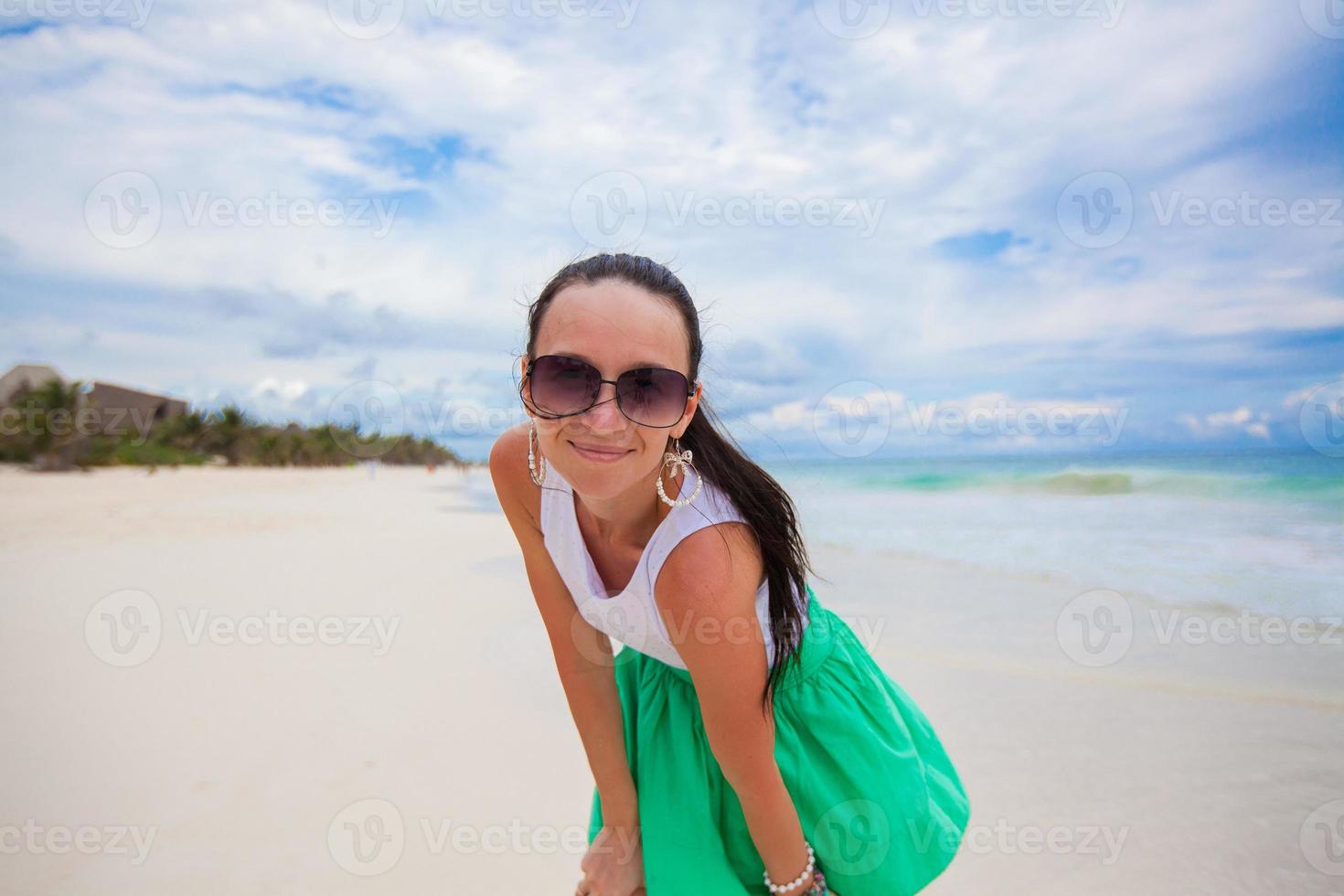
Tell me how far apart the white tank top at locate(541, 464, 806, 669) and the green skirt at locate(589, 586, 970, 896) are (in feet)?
0.76

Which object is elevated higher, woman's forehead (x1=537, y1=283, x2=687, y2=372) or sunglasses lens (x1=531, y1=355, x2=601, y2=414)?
woman's forehead (x1=537, y1=283, x2=687, y2=372)

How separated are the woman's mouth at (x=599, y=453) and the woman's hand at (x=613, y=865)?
117 centimetres

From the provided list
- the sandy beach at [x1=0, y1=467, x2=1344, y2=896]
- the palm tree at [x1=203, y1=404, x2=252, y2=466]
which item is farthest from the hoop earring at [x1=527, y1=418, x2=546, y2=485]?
the palm tree at [x1=203, y1=404, x2=252, y2=466]

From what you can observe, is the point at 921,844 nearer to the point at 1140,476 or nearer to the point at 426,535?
the point at 426,535

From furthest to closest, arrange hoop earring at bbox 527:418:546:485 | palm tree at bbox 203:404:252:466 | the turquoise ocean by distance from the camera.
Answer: palm tree at bbox 203:404:252:466 → the turquoise ocean → hoop earring at bbox 527:418:546:485

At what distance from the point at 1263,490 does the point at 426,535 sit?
18467mm

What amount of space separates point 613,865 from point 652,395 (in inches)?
54.8

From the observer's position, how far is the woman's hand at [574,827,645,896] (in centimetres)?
206

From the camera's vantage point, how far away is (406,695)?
468 centimetres

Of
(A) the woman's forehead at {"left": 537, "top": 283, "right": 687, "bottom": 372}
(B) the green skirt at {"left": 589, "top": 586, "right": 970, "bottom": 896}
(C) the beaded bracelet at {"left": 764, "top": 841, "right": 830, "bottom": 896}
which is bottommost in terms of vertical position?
(C) the beaded bracelet at {"left": 764, "top": 841, "right": 830, "bottom": 896}

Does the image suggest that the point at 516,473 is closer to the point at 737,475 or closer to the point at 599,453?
the point at 599,453

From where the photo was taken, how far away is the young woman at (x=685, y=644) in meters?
1.67

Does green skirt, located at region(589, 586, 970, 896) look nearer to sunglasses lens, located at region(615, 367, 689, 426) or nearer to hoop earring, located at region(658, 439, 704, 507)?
hoop earring, located at region(658, 439, 704, 507)

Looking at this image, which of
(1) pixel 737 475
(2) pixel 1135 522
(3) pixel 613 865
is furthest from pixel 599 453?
(2) pixel 1135 522
